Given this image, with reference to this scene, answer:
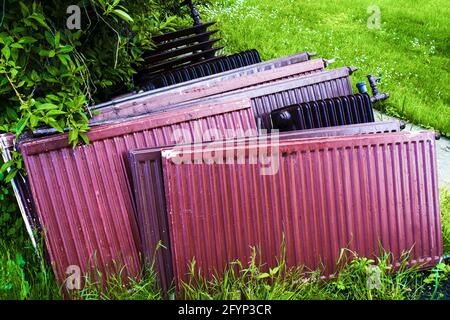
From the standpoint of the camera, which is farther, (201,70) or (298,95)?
(201,70)

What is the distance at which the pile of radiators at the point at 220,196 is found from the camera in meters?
3.08

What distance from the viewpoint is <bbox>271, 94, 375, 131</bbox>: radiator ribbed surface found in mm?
3975

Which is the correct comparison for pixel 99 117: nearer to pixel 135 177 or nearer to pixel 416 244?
pixel 135 177

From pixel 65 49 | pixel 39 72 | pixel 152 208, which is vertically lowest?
pixel 152 208

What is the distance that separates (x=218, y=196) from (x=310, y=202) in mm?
577

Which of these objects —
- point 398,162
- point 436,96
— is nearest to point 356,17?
point 436,96

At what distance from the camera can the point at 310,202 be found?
3230 millimetres

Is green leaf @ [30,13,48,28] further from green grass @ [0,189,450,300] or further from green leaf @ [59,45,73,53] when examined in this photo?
green grass @ [0,189,450,300]

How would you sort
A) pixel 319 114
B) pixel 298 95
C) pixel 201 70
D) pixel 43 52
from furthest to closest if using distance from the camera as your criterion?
pixel 201 70 < pixel 298 95 < pixel 319 114 < pixel 43 52

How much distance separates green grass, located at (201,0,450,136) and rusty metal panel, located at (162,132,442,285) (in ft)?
10.9

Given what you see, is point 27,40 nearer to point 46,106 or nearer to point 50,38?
point 50,38

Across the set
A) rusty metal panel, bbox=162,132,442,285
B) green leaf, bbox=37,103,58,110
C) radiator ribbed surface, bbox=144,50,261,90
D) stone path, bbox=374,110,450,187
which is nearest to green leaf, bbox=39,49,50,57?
green leaf, bbox=37,103,58,110

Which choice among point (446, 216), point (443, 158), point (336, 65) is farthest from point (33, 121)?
point (336, 65)

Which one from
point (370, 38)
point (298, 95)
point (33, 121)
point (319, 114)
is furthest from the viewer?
point (370, 38)
